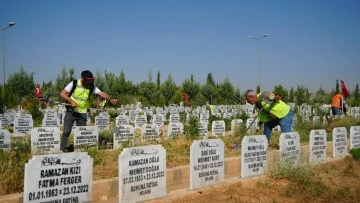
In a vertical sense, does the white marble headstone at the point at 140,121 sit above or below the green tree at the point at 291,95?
below

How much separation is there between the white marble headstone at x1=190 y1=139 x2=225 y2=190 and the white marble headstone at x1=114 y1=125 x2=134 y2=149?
12.9ft

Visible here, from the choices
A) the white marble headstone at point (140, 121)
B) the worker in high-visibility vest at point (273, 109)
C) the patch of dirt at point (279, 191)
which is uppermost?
the worker in high-visibility vest at point (273, 109)

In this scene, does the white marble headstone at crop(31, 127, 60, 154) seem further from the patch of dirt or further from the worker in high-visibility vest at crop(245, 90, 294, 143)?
the worker in high-visibility vest at crop(245, 90, 294, 143)

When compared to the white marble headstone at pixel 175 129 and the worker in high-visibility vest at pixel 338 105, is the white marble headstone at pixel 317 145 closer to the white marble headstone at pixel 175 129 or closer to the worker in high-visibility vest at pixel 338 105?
the white marble headstone at pixel 175 129

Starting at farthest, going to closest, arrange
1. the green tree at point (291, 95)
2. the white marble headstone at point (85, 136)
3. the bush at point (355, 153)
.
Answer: the green tree at point (291, 95) < the bush at point (355, 153) < the white marble headstone at point (85, 136)

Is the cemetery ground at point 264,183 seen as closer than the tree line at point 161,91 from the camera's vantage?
Yes

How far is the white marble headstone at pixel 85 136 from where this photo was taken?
28.2 ft

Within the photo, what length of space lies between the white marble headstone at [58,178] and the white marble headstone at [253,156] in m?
2.99

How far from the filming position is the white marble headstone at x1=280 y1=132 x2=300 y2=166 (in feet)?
23.7

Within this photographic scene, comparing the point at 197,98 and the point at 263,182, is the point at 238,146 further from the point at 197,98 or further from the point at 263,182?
the point at 197,98

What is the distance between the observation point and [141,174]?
5188mm

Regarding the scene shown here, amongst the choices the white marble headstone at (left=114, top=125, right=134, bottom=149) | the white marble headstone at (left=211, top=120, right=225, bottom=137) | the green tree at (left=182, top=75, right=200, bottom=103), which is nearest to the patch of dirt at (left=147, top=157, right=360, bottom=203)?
the white marble headstone at (left=114, top=125, right=134, bottom=149)

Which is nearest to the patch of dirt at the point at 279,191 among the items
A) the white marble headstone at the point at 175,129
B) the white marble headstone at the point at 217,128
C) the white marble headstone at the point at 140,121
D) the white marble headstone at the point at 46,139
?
the white marble headstone at the point at 46,139

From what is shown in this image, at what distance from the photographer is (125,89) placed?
145 feet
